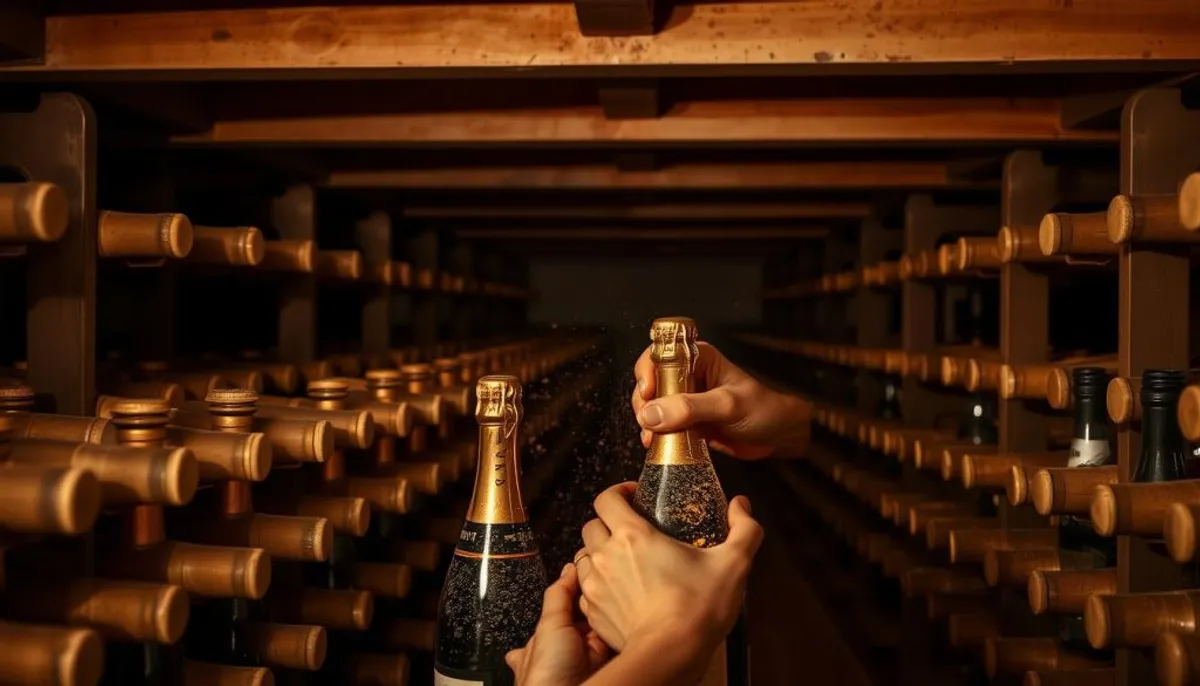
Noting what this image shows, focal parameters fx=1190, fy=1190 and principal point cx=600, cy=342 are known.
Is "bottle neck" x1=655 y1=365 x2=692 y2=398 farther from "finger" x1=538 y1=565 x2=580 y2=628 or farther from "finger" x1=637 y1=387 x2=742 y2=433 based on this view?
"finger" x1=538 y1=565 x2=580 y2=628

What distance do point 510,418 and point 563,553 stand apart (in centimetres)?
146

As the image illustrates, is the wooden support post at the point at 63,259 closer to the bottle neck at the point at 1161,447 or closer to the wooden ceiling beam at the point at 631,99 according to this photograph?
the wooden ceiling beam at the point at 631,99

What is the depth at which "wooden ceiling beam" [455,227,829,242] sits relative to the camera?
3.45m

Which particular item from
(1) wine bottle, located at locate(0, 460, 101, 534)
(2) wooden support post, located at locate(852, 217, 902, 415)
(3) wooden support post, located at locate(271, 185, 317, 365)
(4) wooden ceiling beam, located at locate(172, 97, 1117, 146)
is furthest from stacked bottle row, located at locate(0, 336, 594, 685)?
(2) wooden support post, located at locate(852, 217, 902, 415)

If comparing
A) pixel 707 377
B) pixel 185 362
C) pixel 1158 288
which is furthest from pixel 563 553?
pixel 707 377

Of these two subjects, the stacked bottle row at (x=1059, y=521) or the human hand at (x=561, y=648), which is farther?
the stacked bottle row at (x=1059, y=521)

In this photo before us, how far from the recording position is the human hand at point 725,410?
0.71 metres

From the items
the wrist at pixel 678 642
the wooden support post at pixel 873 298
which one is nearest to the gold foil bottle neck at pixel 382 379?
the wrist at pixel 678 642

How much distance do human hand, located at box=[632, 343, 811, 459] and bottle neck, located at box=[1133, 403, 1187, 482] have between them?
0.59m

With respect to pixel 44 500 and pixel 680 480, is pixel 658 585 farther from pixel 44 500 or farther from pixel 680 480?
pixel 44 500

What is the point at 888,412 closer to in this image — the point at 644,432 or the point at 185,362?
the point at 185,362

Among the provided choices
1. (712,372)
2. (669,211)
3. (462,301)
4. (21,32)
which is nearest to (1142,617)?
(712,372)

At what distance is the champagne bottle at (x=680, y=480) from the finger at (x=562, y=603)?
72 millimetres

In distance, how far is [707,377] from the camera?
0.86 m
